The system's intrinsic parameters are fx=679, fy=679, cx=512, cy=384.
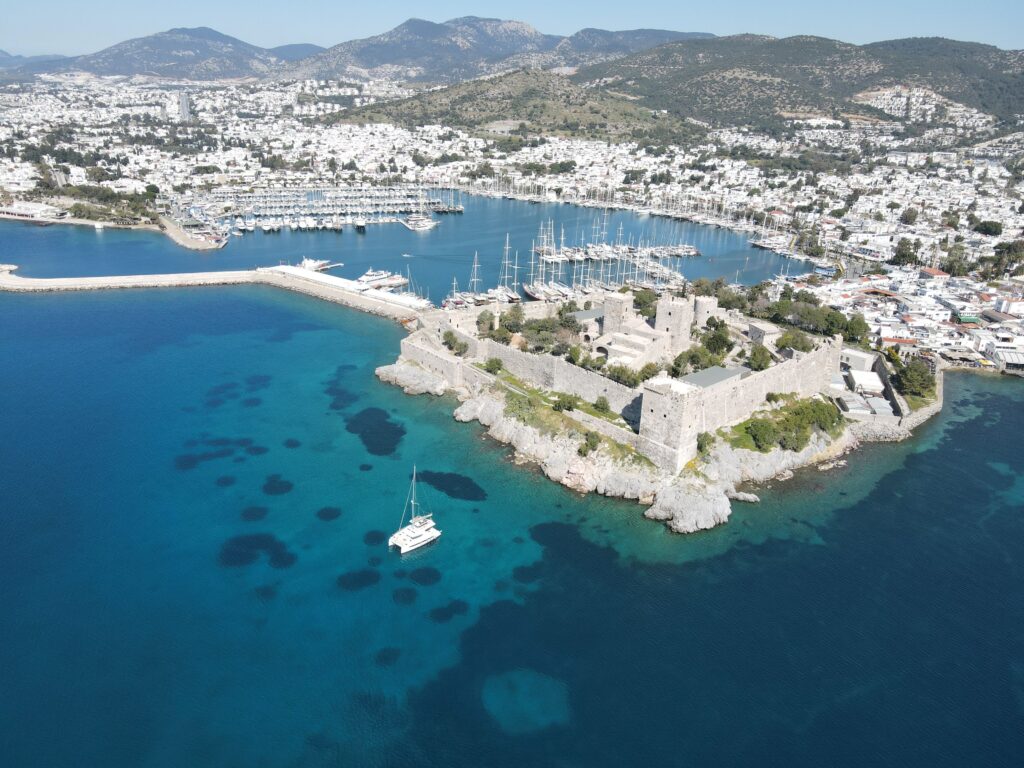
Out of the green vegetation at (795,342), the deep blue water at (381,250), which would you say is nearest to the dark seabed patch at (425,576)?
the green vegetation at (795,342)

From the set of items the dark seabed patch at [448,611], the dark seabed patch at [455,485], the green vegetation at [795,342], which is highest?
the green vegetation at [795,342]

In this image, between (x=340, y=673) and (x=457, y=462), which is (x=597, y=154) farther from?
(x=340, y=673)

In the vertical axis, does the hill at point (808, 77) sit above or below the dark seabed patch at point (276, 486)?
above

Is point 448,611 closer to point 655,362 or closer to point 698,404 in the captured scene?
point 698,404

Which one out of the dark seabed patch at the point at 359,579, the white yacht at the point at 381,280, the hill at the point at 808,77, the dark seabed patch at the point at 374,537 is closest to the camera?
the dark seabed patch at the point at 359,579

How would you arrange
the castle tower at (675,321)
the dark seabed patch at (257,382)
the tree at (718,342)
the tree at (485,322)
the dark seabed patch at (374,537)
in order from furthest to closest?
the tree at (485,322) < the dark seabed patch at (257,382) < the tree at (718,342) < the castle tower at (675,321) < the dark seabed patch at (374,537)

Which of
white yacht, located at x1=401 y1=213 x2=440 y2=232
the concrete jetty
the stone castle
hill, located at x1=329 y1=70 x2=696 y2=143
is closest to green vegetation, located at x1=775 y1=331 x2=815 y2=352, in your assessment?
the stone castle

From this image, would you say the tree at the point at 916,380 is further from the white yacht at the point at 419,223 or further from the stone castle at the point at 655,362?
the white yacht at the point at 419,223

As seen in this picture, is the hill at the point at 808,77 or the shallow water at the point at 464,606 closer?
the shallow water at the point at 464,606

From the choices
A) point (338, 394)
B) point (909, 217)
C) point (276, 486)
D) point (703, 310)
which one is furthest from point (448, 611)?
point (909, 217)
